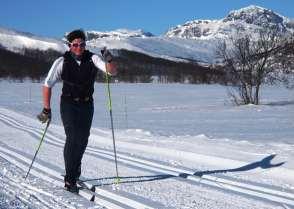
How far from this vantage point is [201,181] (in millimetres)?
7961

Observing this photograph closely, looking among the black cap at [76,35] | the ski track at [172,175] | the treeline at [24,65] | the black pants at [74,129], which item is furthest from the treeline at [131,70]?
the black cap at [76,35]

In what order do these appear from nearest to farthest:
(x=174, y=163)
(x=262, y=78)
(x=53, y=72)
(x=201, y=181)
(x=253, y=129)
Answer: (x=53, y=72), (x=201, y=181), (x=174, y=163), (x=253, y=129), (x=262, y=78)

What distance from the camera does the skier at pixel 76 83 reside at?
22.6 feet

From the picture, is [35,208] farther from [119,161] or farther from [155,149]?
[155,149]

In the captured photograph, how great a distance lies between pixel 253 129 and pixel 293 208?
42.0 feet

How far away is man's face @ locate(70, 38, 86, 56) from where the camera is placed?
6852 mm

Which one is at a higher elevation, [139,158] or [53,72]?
[53,72]

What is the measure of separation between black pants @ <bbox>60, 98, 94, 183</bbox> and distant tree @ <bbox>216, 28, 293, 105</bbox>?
26.5 metres

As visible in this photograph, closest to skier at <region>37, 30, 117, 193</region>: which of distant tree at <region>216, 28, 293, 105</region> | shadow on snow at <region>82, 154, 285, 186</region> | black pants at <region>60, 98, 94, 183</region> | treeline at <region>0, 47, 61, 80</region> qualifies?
black pants at <region>60, 98, 94, 183</region>

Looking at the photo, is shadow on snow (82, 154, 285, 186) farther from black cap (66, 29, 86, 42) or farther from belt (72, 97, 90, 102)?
black cap (66, 29, 86, 42)

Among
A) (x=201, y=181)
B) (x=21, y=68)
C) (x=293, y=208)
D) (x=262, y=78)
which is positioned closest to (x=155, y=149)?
(x=201, y=181)

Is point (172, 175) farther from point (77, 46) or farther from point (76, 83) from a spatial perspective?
point (77, 46)

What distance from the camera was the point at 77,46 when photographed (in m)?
6.87

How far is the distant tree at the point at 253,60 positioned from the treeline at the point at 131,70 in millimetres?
65916
